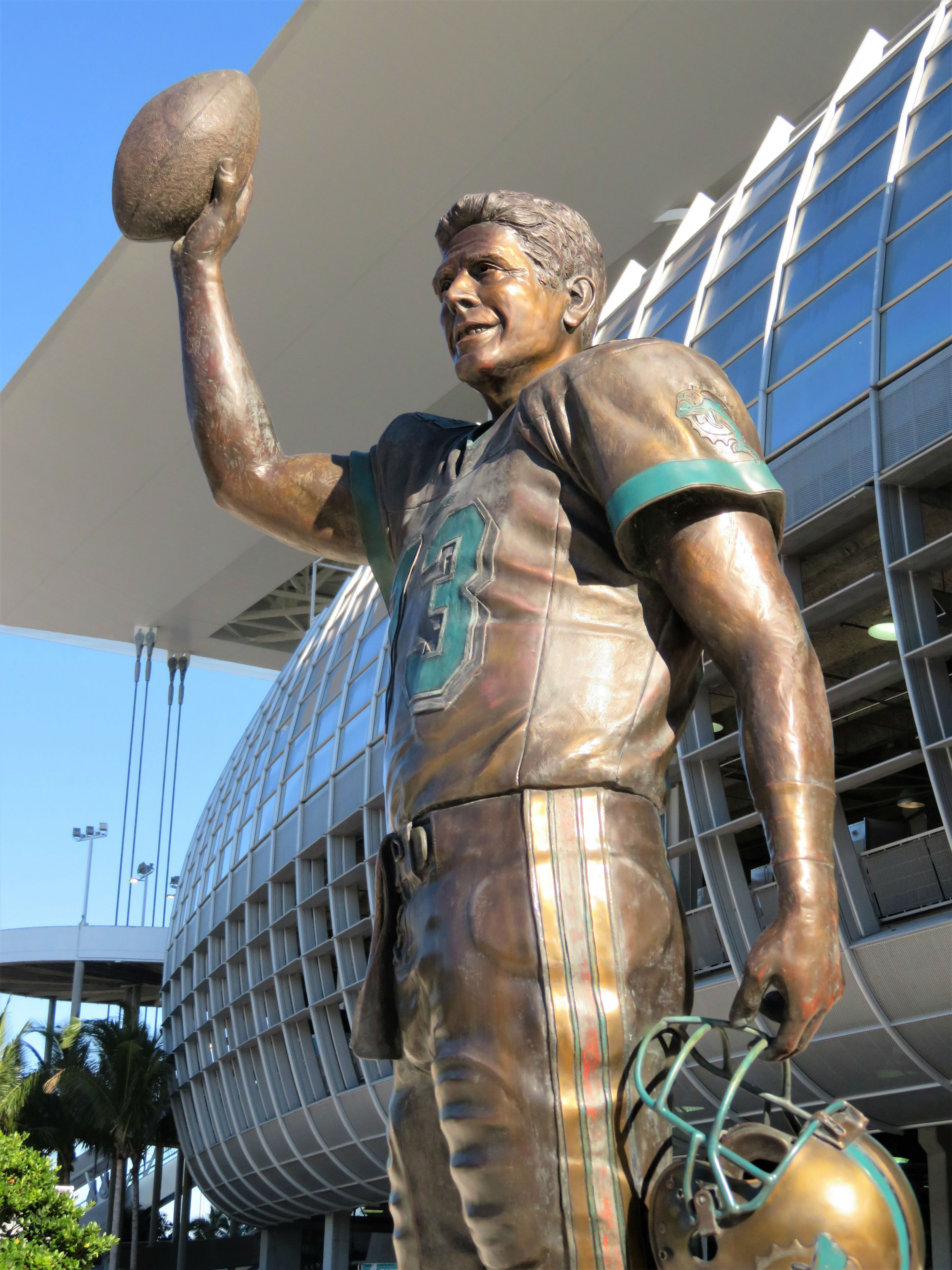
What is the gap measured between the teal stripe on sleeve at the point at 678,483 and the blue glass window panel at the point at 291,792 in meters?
Answer: 22.8

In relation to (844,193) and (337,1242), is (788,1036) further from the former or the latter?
(337,1242)

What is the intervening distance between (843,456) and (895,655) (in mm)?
3949

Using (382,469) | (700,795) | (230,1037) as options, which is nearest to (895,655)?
(700,795)

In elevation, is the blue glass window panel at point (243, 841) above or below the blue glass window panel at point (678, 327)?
below

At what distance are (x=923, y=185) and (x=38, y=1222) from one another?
64.5 ft

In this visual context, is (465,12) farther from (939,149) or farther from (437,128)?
(939,149)

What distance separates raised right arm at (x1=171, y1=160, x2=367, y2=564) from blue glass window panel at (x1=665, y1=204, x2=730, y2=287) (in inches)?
639

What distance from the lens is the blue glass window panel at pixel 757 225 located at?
1655 centimetres

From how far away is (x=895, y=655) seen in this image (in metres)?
16.5

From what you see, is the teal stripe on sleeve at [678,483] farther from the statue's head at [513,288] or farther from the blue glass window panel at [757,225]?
the blue glass window panel at [757,225]

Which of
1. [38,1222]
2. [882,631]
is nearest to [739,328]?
[882,631]

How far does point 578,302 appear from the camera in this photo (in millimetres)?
2660

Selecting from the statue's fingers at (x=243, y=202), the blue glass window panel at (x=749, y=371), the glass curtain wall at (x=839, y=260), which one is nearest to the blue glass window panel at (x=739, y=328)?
the glass curtain wall at (x=839, y=260)

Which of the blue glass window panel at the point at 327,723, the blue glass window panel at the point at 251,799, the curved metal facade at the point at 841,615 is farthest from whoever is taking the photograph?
the blue glass window panel at the point at 251,799
